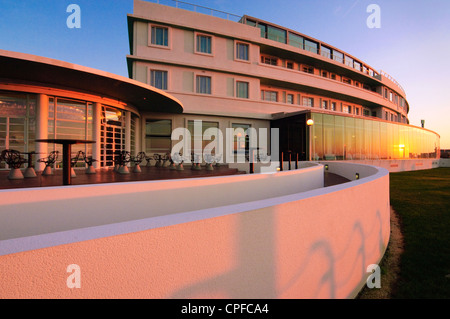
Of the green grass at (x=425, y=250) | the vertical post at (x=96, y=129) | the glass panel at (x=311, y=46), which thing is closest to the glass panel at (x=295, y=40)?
the glass panel at (x=311, y=46)

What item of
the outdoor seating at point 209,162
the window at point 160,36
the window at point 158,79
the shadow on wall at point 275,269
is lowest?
the shadow on wall at point 275,269

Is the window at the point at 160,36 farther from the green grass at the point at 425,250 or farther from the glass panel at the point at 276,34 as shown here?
the green grass at the point at 425,250

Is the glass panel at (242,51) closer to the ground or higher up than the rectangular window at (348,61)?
closer to the ground

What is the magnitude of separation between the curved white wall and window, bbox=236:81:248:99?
19.7 metres

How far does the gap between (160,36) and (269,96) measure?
12.8 m

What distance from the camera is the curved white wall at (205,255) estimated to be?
1.17m

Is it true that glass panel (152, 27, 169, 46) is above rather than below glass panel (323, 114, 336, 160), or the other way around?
above

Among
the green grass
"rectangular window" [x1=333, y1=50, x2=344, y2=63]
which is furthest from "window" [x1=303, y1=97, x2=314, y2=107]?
the green grass

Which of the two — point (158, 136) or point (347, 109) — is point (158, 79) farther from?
point (347, 109)

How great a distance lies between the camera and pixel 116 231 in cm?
134

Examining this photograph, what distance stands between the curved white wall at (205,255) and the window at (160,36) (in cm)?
1965

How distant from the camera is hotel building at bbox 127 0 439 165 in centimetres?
1775

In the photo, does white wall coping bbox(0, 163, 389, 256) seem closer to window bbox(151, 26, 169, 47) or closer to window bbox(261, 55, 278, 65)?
window bbox(151, 26, 169, 47)

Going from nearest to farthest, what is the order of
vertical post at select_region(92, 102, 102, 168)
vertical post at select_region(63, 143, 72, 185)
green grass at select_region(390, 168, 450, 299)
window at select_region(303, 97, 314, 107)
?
green grass at select_region(390, 168, 450, 299) < vertical post at select_region(63, 143, 72, 185) < vertical post at select_region(92, 102, 102, 168) < window at select_region(303, 97, 314, 107)
